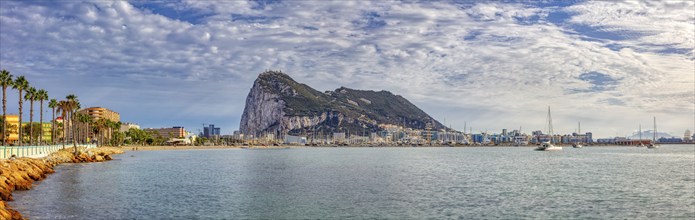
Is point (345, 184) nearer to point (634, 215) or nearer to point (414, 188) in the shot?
point (414, 188)

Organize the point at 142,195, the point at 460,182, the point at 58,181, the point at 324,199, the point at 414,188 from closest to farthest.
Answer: the point at 324,199 < the point at 142,195 < the point at 414,188 < the point at 58,181 < the point at 460,182

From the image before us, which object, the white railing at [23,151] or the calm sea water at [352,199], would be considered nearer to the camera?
the calm sea water at [352,199]

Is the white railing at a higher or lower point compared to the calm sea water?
higher

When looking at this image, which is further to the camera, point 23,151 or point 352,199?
point 23,151

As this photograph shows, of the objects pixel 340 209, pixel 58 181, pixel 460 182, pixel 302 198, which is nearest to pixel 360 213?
pixel 340 209

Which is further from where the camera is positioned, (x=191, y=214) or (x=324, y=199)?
(x=324, y=199)

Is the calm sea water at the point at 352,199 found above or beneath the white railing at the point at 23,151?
beneath

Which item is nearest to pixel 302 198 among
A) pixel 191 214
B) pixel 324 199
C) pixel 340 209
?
pixel 324 199

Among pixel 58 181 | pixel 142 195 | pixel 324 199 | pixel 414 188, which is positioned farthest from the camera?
pixel 58 181

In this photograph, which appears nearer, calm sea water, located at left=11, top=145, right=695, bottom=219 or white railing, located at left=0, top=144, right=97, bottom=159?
calm sea water, located at left=11, top=145, right=695, bottom=219

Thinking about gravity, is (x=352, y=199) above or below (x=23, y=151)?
below
